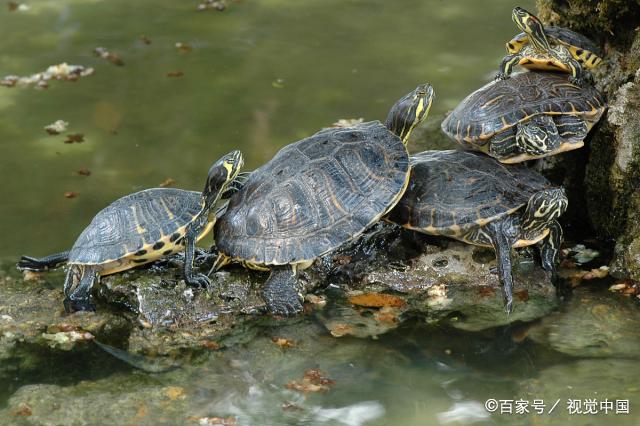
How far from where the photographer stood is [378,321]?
5426mm

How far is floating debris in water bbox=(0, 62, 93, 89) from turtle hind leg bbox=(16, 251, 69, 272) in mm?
3893

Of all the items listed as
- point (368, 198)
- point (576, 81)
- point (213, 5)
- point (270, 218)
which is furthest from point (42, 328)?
→ point (213, 5)

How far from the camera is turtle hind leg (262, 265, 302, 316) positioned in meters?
5.45

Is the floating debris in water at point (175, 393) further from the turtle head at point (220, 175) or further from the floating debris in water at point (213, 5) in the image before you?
the floating debris in water at point (213, 5)

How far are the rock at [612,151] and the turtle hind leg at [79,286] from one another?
3709mm

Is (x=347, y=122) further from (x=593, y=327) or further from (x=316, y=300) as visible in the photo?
(x=593, y=327)

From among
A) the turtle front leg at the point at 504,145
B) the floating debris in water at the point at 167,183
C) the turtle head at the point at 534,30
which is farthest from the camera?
the floating debris in water at the point at 167,183

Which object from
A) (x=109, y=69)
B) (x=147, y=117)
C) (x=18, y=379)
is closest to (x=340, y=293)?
(x=18, y=379)

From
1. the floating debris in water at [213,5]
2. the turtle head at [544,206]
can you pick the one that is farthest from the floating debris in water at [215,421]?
the floating debris in water at [213,5]

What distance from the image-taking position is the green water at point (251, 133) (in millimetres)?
4672

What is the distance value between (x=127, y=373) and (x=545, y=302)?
2856 millimetres

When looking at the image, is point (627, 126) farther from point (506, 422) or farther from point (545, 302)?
point (506, 422)

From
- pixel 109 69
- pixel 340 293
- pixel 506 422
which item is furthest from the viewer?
pixel 109 69

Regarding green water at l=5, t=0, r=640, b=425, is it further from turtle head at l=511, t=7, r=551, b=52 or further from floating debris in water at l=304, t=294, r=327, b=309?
turtle head at l=511, t=7, r=551, b=52
